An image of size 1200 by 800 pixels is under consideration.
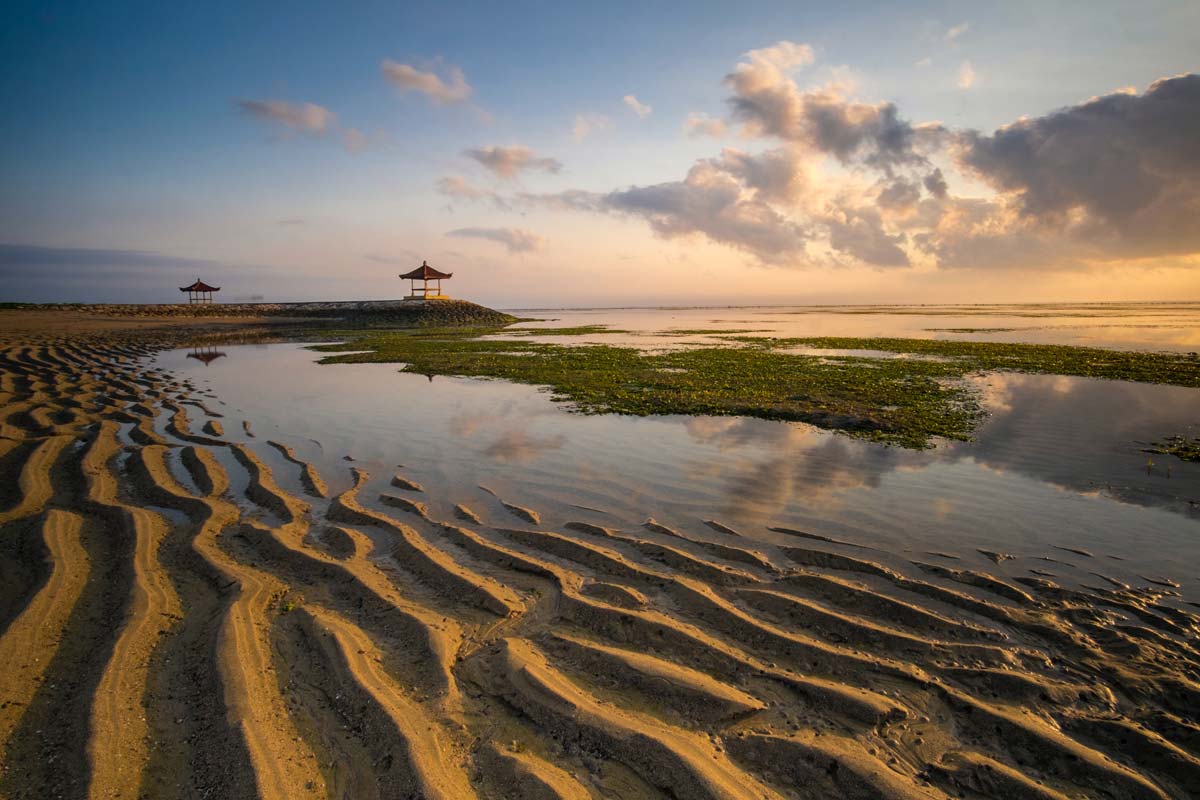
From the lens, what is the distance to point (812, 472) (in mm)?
10117

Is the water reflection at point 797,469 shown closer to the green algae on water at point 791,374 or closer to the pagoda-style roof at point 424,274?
the green algae on water at point 791,374

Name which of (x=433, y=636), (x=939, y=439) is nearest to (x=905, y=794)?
(x=433, y=636)

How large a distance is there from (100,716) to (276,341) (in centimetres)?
4444

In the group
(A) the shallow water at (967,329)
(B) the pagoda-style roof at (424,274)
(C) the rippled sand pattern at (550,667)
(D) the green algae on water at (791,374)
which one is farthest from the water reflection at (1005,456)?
(B) the pagoda-style roof at (424,274)

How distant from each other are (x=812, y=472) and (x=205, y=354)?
3458cm

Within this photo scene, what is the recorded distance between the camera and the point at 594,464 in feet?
34.4

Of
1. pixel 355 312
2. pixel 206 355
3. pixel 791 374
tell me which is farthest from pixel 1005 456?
pixel 355 312

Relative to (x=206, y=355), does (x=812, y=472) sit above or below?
below

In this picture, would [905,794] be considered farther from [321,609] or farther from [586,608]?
[321,609]

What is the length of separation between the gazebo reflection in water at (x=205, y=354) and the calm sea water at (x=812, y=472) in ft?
46.0

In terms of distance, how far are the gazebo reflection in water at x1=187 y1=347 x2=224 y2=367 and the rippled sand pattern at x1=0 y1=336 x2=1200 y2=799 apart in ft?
81.9

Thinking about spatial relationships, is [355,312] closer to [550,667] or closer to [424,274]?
[424,274]

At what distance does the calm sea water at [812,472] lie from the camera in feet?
23.7

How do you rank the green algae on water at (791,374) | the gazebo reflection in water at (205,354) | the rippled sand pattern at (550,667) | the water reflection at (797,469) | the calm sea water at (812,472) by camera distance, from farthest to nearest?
the gazebo reflection in water at (205,354)
the green algae on water at (791,374)
the water reflection at (797,469)
the calm sea water at (812,472)
the rippled sand pattern at (550,667)
